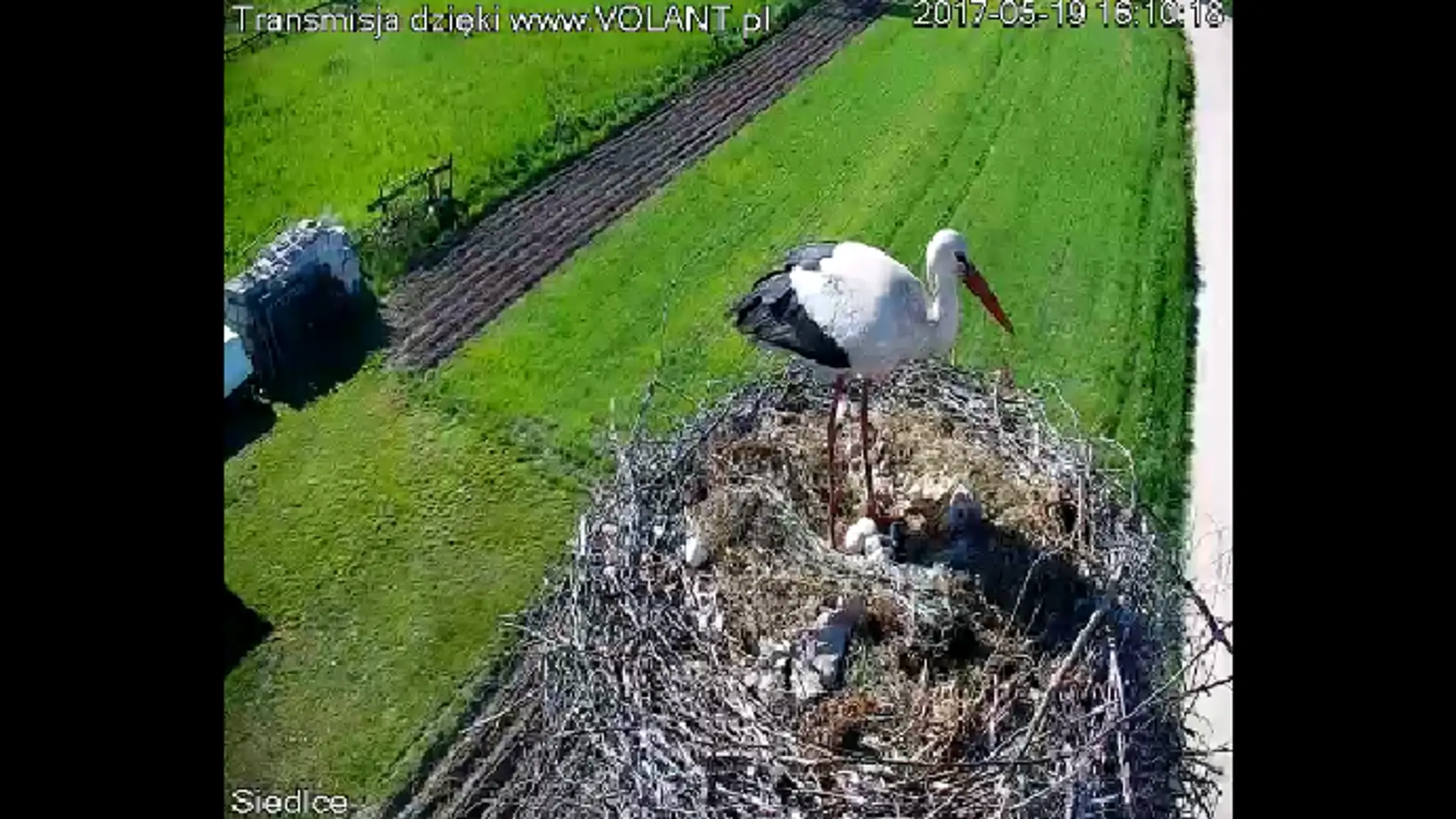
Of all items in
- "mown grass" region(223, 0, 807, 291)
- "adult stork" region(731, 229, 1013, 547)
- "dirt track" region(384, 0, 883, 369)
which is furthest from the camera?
"dirt track" region(384, 0, 883, 369)

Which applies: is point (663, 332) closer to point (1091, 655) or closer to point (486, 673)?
point (486, 673)

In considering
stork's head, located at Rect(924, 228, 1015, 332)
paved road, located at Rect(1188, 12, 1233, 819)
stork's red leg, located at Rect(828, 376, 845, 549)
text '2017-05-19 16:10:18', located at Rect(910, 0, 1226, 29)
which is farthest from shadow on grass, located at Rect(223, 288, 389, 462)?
paved road, located at Rect(1188, 12, 1233, 819)

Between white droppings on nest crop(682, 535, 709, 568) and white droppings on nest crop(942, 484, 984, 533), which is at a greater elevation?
white droppings on nest crop(942, 484, 984, 533)

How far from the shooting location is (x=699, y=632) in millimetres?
2926

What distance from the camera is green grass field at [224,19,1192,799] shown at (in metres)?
3.67

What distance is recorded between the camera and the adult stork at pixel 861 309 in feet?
9.43

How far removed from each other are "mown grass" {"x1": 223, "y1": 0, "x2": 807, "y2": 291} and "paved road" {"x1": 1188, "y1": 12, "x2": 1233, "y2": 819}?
1.11 metres

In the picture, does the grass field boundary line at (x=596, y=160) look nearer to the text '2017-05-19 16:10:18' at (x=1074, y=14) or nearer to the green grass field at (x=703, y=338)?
the green grass field at (x=703, y=338)

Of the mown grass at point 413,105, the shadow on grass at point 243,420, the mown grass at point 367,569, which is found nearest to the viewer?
the mown grass at point 367,569

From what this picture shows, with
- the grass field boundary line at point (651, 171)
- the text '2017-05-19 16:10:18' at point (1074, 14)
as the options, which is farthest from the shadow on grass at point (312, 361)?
the text '2017-05-19 16:10:18' at point (1074, 14)

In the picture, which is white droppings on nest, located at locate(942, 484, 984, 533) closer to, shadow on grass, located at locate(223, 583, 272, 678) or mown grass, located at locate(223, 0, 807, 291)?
mown grass, located at locate(223, 0, 807, 291)

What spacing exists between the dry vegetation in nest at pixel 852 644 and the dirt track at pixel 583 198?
92 cm

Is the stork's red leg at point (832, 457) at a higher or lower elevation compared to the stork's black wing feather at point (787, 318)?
lower
